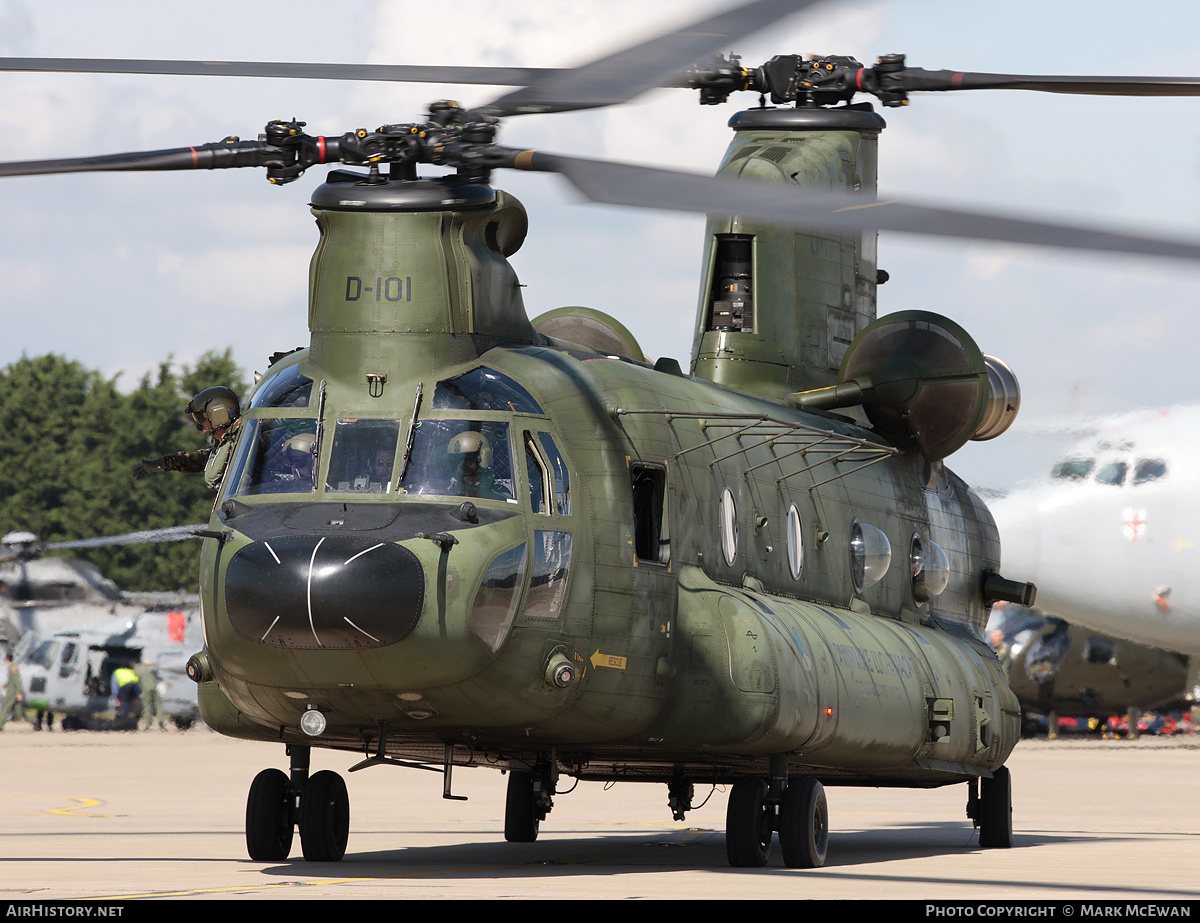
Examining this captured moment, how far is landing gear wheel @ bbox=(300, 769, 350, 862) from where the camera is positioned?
1370 cm

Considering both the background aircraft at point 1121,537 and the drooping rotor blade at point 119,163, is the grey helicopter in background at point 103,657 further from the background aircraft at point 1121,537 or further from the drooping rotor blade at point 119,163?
the drooping rotor blade at point 119,163

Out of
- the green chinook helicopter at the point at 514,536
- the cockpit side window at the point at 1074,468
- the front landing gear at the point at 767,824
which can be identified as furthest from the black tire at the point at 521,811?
the cockpit side window at the point at 1074,468

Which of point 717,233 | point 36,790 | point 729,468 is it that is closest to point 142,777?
point 36,790

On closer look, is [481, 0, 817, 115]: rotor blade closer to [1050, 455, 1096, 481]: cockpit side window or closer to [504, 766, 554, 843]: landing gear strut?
[504, 766, 554, 843]: landing gear strut

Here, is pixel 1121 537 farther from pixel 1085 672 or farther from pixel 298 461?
pixel 298 461

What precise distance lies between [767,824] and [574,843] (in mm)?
3906

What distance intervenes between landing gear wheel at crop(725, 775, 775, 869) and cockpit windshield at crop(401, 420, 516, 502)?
325 centimetres

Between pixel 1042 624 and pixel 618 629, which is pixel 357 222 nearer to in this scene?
pixel 618 629

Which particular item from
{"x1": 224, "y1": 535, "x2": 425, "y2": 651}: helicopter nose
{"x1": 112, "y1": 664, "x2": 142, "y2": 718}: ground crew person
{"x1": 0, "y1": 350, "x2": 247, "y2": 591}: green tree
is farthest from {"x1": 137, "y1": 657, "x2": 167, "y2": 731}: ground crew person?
{"x1": 224, "y1": 535, "x2": 425, "y2": 651}: helicopter nose

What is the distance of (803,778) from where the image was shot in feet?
47.3

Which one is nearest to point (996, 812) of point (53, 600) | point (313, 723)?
point (313, 723)

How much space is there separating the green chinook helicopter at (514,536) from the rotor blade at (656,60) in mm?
17

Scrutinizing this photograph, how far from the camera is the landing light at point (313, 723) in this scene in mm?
12383

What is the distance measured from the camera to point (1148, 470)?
29047 mm
